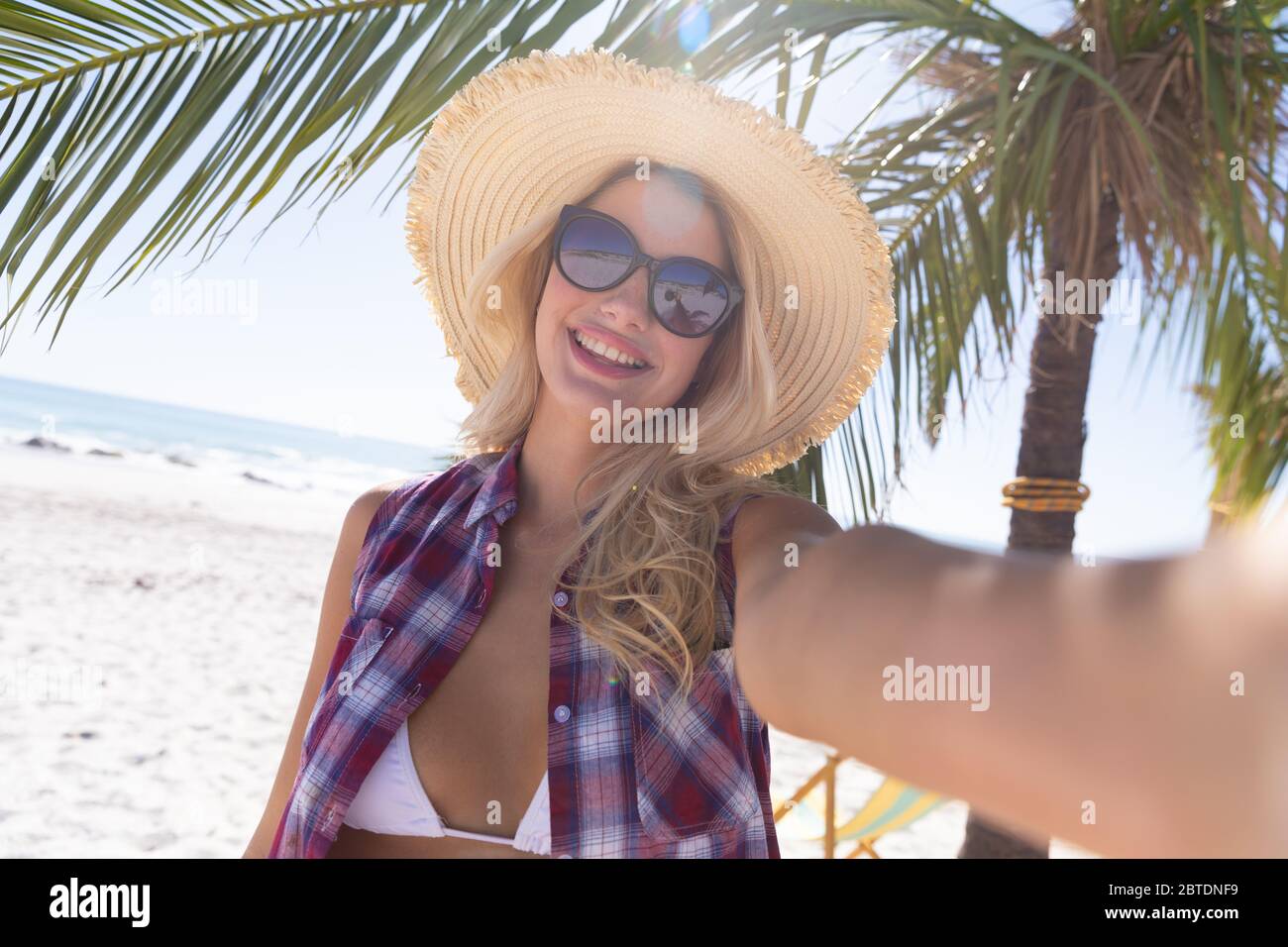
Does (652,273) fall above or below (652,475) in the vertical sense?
above

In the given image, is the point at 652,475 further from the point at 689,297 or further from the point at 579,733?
the point at 579,733

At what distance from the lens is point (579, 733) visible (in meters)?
1.31

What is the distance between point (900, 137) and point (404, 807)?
2.28 m

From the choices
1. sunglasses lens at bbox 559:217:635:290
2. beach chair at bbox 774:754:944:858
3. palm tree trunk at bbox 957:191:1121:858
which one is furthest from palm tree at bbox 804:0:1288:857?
sunglasses lens at bbox 559:217:635:290

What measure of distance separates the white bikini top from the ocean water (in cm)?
2113

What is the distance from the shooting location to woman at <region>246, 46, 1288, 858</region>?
1278 millimetres

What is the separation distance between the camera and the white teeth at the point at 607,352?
1604 millimetres

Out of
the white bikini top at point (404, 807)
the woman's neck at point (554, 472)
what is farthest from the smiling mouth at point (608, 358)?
the white bikini top at point (404, 807)

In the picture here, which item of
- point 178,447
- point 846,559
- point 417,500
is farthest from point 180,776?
point 178,447

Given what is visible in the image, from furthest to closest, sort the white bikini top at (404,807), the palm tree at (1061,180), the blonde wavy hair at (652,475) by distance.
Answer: the palm tree at (1061,180) < the blonde wavy hair at (652,475) < the white bikini top at (404,807)

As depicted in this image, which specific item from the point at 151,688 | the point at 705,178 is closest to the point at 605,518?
the point at 705,178

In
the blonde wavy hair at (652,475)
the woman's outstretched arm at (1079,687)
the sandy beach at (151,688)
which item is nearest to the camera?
the woman's outstretched arm at (1079,687)

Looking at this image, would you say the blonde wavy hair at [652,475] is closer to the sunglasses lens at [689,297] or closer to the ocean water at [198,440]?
the sunglasses lens at [689,297]
